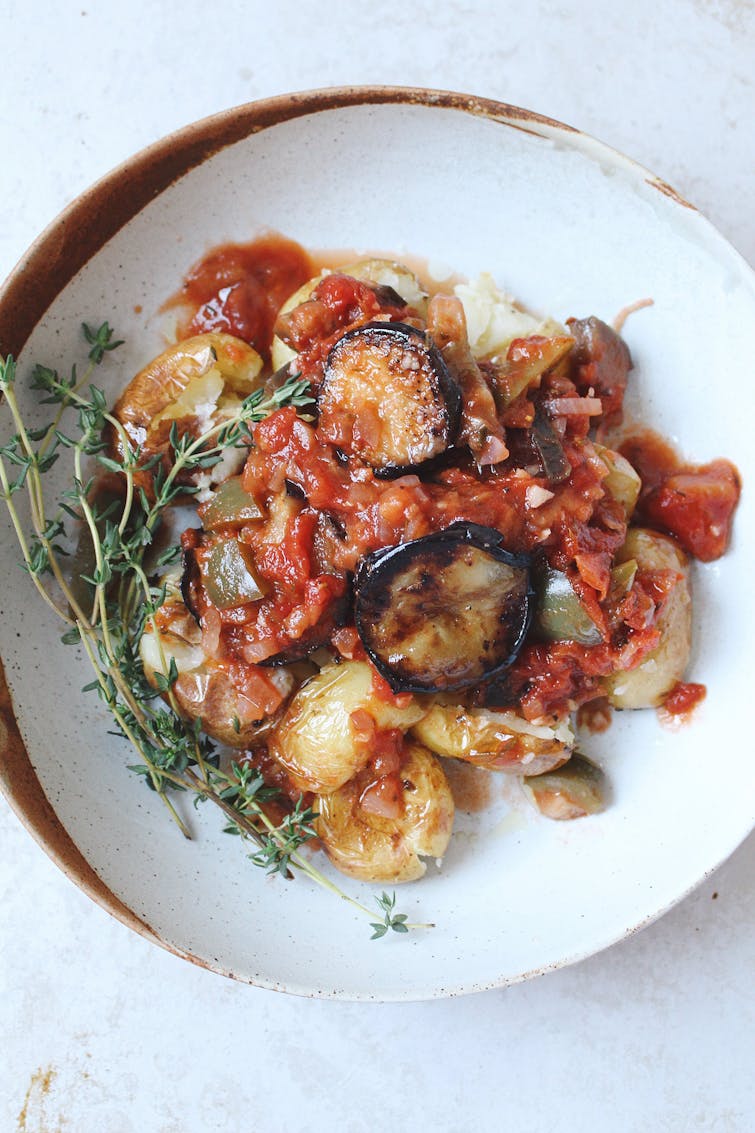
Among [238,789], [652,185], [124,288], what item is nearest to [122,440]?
[124,288]

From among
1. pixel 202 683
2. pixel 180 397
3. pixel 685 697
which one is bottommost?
pixel 202 683

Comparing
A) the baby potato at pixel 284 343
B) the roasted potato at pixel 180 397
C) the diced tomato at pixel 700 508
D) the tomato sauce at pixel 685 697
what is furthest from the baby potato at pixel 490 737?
the baby potato at pixel 284 343

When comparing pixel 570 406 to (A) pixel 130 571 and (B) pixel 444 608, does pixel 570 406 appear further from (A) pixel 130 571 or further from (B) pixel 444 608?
(A) pixel 130 571

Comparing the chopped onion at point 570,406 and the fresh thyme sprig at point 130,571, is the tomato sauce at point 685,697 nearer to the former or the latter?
the chopped onion at point 570,406

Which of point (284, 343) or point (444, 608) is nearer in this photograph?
point (444, 608)

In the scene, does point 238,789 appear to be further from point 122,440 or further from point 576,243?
point 576,243

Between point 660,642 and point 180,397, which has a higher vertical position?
point 180,397

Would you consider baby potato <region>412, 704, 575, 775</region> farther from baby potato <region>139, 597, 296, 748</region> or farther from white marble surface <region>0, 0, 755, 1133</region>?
white marble surface <region>0, 0, 755, 1133</region>

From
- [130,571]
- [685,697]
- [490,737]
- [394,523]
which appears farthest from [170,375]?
[685,697]
